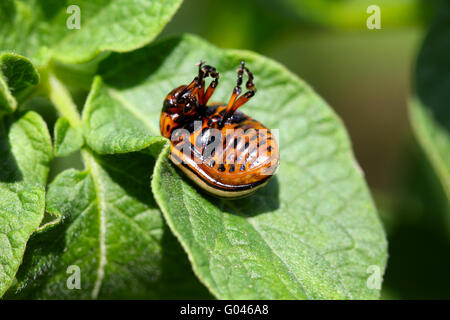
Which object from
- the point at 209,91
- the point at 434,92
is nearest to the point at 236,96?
the point at 209,91

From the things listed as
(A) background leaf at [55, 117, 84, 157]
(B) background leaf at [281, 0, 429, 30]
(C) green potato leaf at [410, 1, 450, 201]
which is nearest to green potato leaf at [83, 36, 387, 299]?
(A) background leaf at [55, 117, 84, 157]

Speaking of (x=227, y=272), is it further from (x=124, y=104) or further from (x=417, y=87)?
(x=417, y=87)

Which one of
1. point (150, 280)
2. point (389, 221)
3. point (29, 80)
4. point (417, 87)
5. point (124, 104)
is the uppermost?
point (29, 80)

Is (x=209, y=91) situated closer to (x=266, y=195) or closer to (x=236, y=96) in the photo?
(x=236, y=96)

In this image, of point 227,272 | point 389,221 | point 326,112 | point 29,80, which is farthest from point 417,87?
point 29,80

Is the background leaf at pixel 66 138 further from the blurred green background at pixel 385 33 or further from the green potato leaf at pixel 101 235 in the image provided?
the blurred green background at pixel 385 33

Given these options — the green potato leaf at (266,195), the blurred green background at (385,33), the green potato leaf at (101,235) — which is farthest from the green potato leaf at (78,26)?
the blurred green background at (385,33)
